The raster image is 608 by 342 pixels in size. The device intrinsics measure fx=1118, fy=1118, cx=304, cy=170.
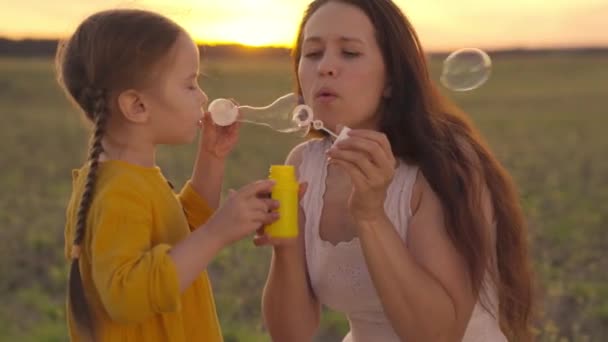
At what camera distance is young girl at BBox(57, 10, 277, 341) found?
8.62ft

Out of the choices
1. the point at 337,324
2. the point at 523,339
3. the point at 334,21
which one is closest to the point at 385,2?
the point at 334,21

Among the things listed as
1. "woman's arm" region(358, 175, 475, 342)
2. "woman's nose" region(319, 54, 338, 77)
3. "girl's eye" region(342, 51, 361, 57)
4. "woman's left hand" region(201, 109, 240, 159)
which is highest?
"girl's eye" region(342, 51, 361, 57)

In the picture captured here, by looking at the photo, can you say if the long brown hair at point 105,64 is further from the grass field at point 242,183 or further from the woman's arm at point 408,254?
the woman's arm at point 408,254

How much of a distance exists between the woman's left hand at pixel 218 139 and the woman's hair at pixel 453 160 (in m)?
0.41

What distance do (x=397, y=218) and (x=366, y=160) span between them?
576 mm

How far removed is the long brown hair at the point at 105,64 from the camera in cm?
277

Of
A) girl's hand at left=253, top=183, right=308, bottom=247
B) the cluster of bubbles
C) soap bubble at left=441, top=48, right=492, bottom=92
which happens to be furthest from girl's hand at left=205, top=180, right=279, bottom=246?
soap bubble at left=441, top=48, right=492, bottom=92

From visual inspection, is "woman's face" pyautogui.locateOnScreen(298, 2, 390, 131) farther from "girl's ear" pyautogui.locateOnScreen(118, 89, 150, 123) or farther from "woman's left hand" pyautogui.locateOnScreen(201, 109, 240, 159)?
"girl's ear" pyautogui.locateOnScreen(118, 89, 150, 123)

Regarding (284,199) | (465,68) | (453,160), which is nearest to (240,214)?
(284,199)

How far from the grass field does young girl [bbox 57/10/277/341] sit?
0.40 metres

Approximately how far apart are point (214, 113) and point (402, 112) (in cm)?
57

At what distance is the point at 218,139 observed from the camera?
3.20 metres

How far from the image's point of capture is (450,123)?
3.36m

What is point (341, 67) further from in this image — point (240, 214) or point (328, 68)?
point (240, 214)
